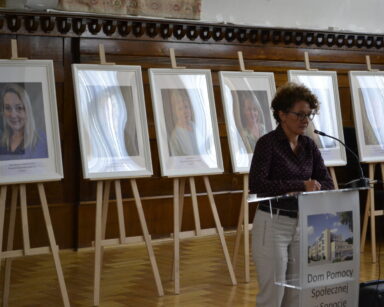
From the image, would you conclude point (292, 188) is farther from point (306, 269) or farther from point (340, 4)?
point (340, 4)

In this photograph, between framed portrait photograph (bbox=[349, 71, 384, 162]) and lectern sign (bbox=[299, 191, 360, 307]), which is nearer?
lectern sign (bbox=[299, 191, 360, 307])

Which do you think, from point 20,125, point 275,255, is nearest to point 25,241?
point 20,125

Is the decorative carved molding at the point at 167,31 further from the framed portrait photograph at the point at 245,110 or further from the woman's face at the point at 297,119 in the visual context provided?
the woman's face at the point at 297,119

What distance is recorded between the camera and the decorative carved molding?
21.7ft

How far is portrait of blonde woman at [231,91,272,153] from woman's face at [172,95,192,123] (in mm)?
451

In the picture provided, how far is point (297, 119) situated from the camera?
13.9 feet

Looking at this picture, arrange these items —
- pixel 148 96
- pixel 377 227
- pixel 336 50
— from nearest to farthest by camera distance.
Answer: pixel 148 96 → pixel 377 227 → pixel 336 50

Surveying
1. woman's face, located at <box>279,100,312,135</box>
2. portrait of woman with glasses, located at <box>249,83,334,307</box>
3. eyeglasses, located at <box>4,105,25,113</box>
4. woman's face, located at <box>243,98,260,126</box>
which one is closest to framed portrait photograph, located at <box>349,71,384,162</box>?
woman's face, located at <box>243,98,260,126</box>

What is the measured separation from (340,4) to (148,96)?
9.11 ft

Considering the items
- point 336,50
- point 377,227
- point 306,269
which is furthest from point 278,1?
point 306,269

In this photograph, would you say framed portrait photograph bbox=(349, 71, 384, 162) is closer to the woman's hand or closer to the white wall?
the white wall

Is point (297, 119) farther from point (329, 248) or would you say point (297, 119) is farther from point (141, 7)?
point (141, 7)

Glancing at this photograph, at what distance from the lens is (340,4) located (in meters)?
8.79

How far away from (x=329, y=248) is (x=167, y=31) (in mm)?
3904
